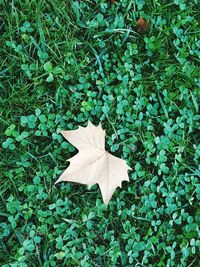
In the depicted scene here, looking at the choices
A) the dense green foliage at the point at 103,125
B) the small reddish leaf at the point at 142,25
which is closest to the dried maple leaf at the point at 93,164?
the dense green foliage at the point at 103,125

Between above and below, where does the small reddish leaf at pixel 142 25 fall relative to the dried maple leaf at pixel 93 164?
above

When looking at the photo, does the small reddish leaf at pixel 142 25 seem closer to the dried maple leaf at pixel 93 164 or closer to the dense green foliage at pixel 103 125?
the dense green foliage at pixel 103 125

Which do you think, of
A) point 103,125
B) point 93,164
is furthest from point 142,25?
point 93,164

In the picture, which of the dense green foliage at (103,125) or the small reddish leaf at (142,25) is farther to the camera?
the small reddish leaf at (142,25)

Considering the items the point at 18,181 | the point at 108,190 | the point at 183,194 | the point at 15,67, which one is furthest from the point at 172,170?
the point at 15,67

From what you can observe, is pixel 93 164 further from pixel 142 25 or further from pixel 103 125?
pixel 142 25

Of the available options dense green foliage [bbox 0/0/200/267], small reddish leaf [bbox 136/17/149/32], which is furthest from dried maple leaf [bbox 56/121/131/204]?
small reddish leaf [bbox 136/17/149/32]
